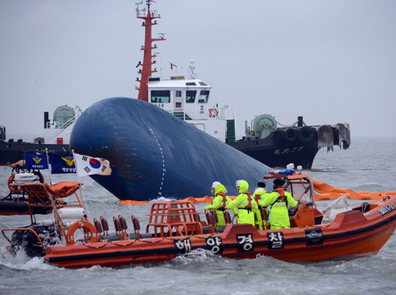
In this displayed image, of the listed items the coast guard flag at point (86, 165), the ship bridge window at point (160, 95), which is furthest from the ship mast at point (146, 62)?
the coast guard flag at point (86, 165)

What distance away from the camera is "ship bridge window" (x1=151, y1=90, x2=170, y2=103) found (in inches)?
A: 1061

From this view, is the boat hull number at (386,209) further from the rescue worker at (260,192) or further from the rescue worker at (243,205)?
the rescue worker at (243,205)

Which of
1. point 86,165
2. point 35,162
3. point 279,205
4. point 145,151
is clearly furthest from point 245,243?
point 145,151

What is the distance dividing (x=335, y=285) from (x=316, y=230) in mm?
1687

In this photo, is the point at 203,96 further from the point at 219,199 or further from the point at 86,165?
the point at 219,199

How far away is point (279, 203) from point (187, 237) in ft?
6.56

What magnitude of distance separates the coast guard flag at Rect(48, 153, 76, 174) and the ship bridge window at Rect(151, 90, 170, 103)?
1634cm

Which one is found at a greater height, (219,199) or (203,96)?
(203,96)

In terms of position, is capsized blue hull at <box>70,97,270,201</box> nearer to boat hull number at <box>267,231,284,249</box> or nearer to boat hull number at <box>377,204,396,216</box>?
boat hull number at <box>267,231,284,249</box>

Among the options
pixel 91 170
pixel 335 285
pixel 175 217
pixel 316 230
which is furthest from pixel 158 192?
pixel 335 285

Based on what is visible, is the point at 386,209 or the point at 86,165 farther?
the point at 86,165

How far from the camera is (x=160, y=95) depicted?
27.0m

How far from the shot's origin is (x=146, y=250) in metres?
9.10

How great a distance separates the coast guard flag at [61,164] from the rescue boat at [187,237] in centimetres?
76
